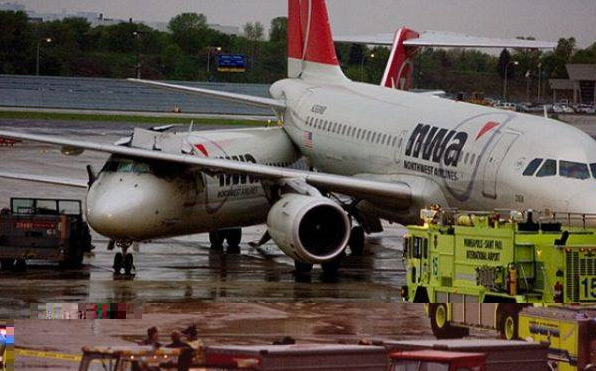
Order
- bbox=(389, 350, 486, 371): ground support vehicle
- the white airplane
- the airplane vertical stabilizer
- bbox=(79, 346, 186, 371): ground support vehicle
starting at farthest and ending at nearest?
1. the airplane vertical stabilizer
2. the white airplane
3. bbox=(389, 350, 486, 371): ground support vehicle
4. bbox=(79, 346, 186, 371): ground support vehicle

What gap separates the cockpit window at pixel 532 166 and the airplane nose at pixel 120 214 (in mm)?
7542

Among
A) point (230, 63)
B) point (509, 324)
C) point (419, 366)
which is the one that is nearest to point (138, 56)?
point (230, 63)

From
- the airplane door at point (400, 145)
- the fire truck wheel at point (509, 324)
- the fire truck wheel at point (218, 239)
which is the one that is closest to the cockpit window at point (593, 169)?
the airplane door at point (400, 145)

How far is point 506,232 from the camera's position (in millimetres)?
22703

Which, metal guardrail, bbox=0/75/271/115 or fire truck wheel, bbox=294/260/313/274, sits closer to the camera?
fire truck wheel, bbox=294/260/313/274

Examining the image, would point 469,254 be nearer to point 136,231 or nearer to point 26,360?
point 26,360

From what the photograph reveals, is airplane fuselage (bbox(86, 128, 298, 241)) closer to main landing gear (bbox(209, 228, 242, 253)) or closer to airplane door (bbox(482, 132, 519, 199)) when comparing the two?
main landing gear (bbox(209, 228, 242, 253))

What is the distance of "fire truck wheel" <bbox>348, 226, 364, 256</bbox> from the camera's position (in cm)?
3725

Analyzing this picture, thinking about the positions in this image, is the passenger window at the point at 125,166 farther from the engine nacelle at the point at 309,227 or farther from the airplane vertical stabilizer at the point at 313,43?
the airplane vertical stabilizer at the point at 313,43

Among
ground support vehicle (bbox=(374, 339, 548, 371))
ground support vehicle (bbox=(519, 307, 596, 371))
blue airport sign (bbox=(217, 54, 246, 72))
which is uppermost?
ground support vehicle (bbox=(374, 339, 548, 371))

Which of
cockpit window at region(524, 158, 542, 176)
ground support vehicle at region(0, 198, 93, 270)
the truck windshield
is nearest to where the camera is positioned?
the truck windshield

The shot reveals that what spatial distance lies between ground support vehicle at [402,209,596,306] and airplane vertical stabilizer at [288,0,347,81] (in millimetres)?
19242

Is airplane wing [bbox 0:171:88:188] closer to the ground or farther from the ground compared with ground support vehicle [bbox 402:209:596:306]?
closer to the ground

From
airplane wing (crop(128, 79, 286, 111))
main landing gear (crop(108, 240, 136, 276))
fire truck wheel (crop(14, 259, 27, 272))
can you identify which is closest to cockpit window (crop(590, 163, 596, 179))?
main landing gear (crop(108, 240, 136, 276))
